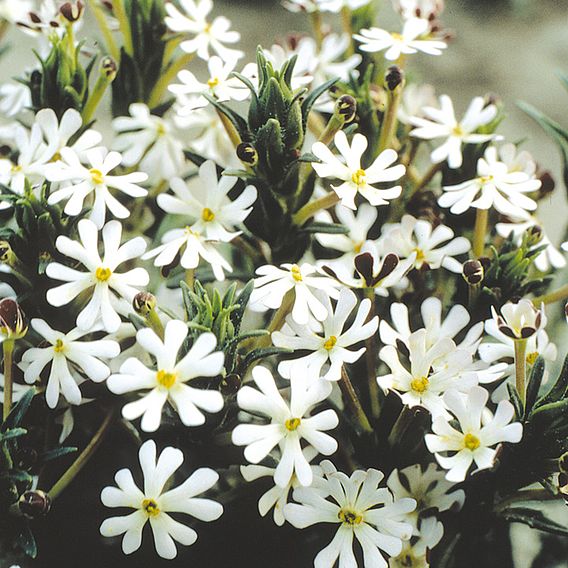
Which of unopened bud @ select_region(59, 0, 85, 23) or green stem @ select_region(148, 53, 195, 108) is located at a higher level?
unopened bud @ select_region(59, 0, 85, 23)

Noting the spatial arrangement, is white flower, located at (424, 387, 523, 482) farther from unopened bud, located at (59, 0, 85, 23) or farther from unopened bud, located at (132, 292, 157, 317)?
unopened bud, located at (59, 0, 85, 23)

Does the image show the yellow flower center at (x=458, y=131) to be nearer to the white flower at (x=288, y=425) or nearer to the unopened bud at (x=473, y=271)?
the unopened bud at (x=473, y=271)

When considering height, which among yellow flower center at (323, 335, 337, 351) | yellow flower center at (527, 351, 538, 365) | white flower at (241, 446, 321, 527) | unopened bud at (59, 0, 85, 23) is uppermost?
unopened bud at (59, 0, 85, 23)

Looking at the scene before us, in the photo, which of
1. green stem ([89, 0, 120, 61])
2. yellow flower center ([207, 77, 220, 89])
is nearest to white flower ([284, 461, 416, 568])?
yellow flower center ([207, 77, 220, 89])

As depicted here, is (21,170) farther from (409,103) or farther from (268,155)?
(409,103)

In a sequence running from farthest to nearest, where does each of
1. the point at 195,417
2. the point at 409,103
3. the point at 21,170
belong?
the point at 409,103 < the point at 21,170 < the point at 195,417

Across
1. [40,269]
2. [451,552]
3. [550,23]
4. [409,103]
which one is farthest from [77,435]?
[550,23]
